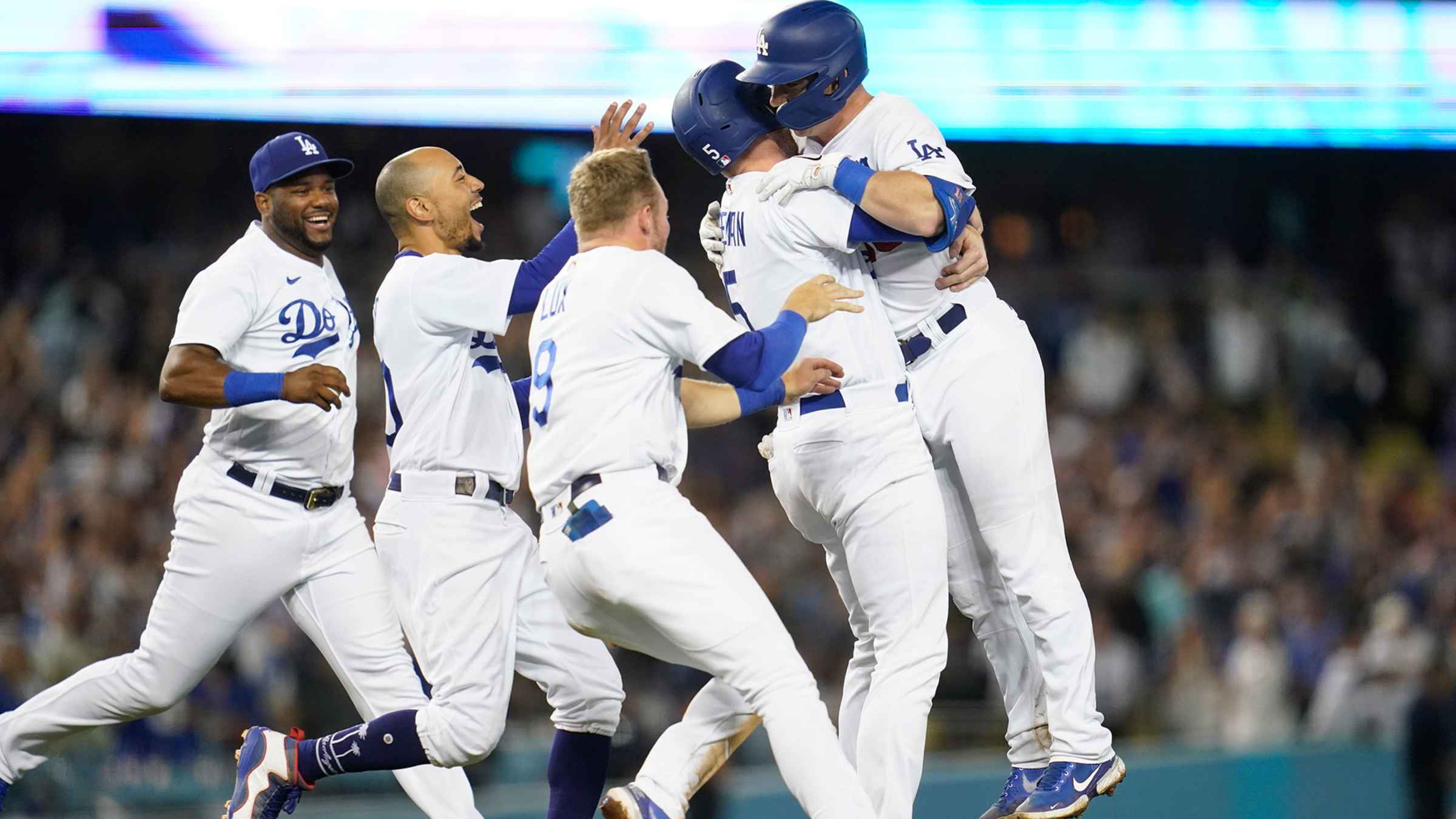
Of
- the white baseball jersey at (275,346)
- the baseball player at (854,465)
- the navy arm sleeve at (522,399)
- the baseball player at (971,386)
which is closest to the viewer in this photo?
the baseball player at (854,465)

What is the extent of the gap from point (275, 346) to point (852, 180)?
198 cm

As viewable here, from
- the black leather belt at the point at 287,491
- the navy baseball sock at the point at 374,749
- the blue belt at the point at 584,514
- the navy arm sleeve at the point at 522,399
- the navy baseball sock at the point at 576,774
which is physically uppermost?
the navy arm sleeve at the point at 522,399

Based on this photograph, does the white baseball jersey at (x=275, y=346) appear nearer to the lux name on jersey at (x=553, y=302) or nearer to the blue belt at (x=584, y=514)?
the lux name on jersey at (x=553, y=302)

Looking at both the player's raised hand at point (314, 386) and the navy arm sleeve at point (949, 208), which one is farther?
the player's raised hand at point (314, 386)

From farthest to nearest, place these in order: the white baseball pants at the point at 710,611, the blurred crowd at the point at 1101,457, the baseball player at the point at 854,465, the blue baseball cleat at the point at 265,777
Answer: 1. the blurred crowd at the point at 1101,457
2. the blue baseball cleat at the point at 265,777
3. the baseball player at the point at 854,465
4. the white baseball pants at the point at 710,611

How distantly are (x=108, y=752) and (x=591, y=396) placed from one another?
15.2 feet

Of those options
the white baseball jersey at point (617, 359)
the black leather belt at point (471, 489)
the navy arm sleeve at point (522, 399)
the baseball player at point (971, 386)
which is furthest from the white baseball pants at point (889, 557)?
the navy arm sleeve at point (522, 399)

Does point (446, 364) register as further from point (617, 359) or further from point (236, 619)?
point (236, 619)

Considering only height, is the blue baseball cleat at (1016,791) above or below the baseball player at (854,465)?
below

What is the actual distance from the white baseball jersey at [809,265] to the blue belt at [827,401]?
4 cm

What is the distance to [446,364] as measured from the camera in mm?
5219

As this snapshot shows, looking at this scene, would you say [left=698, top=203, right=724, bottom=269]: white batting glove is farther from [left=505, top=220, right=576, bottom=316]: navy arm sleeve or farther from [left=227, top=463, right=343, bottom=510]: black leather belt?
[left=227, top=463, right=343, bottom=510]: black leather belt

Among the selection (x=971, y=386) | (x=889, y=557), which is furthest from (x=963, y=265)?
(x=889, y=557)

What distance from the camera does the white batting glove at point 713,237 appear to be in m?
5.21
